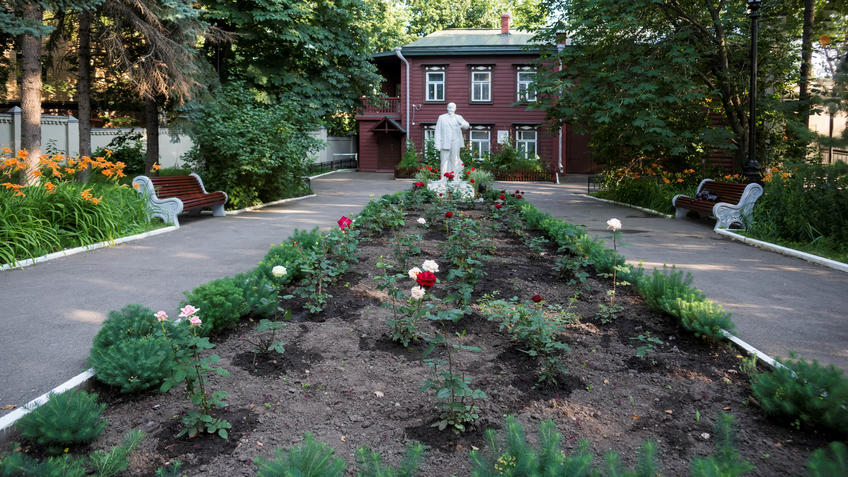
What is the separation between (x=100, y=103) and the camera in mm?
18469

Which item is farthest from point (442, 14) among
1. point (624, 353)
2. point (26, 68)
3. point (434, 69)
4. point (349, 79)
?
point (624, 353)

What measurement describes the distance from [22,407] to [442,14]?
49365 millimetres

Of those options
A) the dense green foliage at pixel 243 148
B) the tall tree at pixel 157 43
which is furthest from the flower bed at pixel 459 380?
the tall tree at pixel 157 43

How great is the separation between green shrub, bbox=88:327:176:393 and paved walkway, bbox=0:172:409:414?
1.40ft

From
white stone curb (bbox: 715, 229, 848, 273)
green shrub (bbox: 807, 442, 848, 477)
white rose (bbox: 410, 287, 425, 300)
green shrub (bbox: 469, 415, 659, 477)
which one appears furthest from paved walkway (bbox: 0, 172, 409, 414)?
white stone curb (bbox: 715, 229, 848, 273)

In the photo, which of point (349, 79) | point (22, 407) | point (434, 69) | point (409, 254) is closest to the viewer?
point (22, 407)

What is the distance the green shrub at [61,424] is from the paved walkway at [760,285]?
453cm

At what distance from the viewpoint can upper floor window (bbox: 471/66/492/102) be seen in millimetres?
32531

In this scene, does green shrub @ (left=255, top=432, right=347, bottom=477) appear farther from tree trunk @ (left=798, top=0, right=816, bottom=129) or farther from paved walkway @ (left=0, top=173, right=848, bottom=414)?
tree trunk @ (left=798, top=0, right=816, bottom=129)

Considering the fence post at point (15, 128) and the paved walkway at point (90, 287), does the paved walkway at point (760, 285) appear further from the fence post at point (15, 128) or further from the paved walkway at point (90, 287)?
the fence post at point (15, 128)

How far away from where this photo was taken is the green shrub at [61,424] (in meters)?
2.86

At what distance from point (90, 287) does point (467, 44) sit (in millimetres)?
29075

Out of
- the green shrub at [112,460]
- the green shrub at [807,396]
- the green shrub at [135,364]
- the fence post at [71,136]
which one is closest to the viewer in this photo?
the green shrub at [112,460]

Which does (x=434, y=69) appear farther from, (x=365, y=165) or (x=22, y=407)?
(x=22, y=407)
